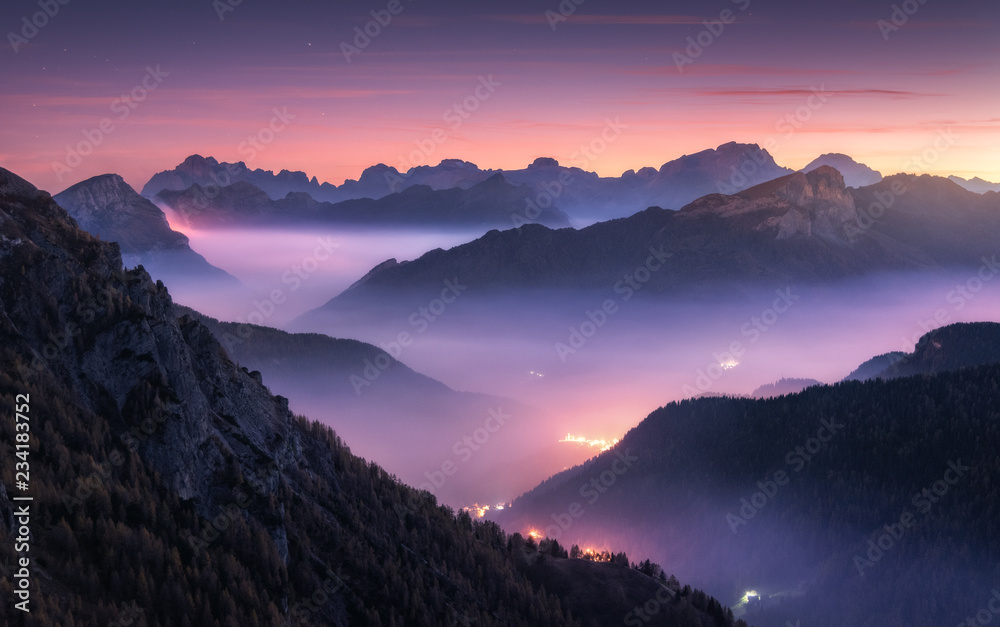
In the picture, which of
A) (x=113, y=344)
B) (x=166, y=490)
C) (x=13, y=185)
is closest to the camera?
(x=166, y=490)

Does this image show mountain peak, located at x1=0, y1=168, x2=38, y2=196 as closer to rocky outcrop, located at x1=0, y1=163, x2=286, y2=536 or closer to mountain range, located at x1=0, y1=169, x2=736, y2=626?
rocky outcrop, located at x1=0, y1=163, x2=286, y2=536

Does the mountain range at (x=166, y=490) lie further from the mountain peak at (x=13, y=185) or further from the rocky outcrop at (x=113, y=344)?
the mountain peak at (x=13, y=185)

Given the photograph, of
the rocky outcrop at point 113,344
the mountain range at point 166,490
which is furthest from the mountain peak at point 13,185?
the mountain range at point 166,490

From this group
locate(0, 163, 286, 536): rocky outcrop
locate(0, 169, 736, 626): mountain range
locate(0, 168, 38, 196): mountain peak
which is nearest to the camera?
locate(0, 169, 736, 626): mountain range

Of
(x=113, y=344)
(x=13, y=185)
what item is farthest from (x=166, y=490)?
(x=13, y=185)

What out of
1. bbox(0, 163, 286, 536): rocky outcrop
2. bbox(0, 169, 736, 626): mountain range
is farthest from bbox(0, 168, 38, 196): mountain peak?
bbox(0, 169, 736, 626): mountain range

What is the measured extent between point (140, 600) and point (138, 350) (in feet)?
69.1

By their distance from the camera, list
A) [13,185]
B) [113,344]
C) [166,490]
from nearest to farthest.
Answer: [166,490] < [113,344] < [13,185]

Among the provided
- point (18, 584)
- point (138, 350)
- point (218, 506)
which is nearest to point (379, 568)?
point (218, 506)

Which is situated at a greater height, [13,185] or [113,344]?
[13,185]

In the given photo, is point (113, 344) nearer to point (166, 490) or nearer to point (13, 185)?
point (166, 490)

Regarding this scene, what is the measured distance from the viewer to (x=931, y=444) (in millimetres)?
194625

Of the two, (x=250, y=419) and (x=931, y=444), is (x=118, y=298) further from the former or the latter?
(x=931, y=444)

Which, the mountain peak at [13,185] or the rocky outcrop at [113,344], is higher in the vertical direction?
the mountain peak at [13,185]
